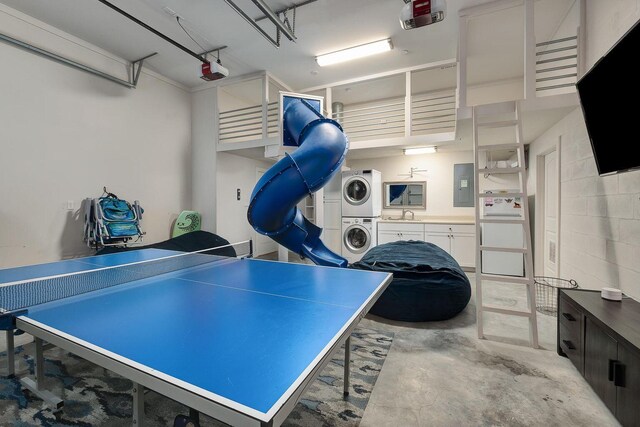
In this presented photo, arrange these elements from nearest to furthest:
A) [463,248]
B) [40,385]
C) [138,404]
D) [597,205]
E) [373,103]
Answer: [138,404] < [40,385] < [597,205] < [463,248] < [373,103]

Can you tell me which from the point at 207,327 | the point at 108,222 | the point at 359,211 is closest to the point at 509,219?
the point at 207,327

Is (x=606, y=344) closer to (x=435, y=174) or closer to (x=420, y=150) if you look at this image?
(x=420, y=150)

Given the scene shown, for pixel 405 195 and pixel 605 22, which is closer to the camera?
pixel 605 22

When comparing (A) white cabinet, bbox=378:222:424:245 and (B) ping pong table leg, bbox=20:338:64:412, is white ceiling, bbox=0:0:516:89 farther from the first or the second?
(B) ping pong table leg, bbox=20:338:64:412

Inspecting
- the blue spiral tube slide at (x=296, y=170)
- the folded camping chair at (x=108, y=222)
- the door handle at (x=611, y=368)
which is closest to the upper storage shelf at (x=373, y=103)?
the folded camping chair at (x=108, y=222)

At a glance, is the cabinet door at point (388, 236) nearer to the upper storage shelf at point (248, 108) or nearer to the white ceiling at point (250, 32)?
the upper storage shelf at point (248, 108)

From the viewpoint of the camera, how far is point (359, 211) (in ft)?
18.8

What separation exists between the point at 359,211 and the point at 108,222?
4.28m

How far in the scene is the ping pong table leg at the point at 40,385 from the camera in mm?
1648

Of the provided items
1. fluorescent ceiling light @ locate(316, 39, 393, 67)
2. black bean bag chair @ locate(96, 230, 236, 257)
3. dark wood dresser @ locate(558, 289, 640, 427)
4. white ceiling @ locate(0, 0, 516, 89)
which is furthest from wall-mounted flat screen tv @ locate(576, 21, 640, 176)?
black bean bag chair @ locate(96, 230, 236, 257)

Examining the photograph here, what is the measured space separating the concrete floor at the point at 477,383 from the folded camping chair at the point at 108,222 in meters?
1.59

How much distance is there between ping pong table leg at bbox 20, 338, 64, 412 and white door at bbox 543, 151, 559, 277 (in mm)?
5275

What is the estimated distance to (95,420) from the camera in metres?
1.61

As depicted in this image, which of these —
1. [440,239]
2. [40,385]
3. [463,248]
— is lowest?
[40,385]
